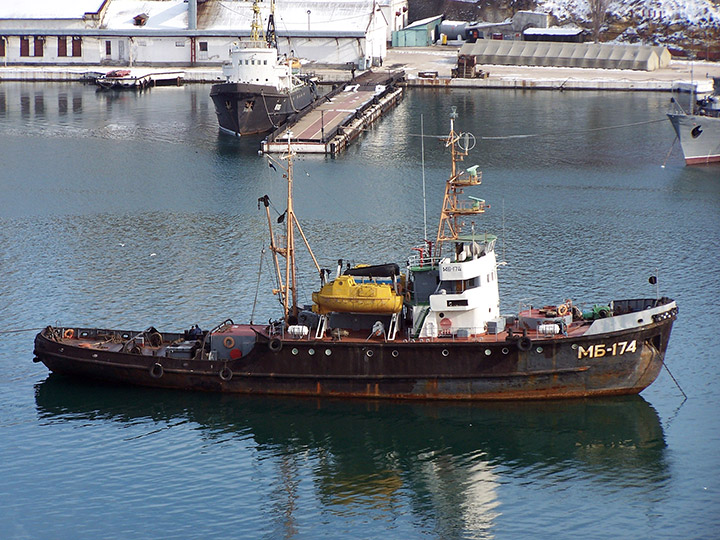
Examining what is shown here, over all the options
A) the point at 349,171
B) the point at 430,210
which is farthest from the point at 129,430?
the point at 349,171

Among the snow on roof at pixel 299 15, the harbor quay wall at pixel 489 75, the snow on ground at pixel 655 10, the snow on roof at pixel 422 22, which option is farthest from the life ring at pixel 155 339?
the snow on ground at pixel 655 10

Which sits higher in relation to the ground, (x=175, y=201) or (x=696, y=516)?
(x=175, y=201)

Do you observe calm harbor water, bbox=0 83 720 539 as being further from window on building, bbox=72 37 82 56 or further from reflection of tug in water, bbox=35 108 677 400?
window on building, bbox=72 37 82 56

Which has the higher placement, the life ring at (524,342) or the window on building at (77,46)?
the window on building at (77,46)

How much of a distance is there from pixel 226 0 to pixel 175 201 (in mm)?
62764

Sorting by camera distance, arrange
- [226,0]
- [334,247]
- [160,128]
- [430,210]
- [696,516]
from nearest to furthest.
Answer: [696,516]
[334,247]
[430,210]
[160,128]
[226,0]

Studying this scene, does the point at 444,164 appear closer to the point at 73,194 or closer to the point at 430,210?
the point at 430,210

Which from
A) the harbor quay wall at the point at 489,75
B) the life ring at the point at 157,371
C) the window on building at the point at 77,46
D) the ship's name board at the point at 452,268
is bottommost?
the life ring at the point at 157,371

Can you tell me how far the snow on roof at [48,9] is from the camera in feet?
399

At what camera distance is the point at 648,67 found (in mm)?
115812

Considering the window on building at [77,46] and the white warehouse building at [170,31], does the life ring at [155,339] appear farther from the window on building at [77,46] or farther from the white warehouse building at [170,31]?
the window on building at [77,46]

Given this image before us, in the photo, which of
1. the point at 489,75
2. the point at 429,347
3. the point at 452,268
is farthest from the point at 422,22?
the point at 429,347

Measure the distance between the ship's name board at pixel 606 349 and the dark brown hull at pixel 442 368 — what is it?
3 cm

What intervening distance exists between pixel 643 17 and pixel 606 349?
332ft
